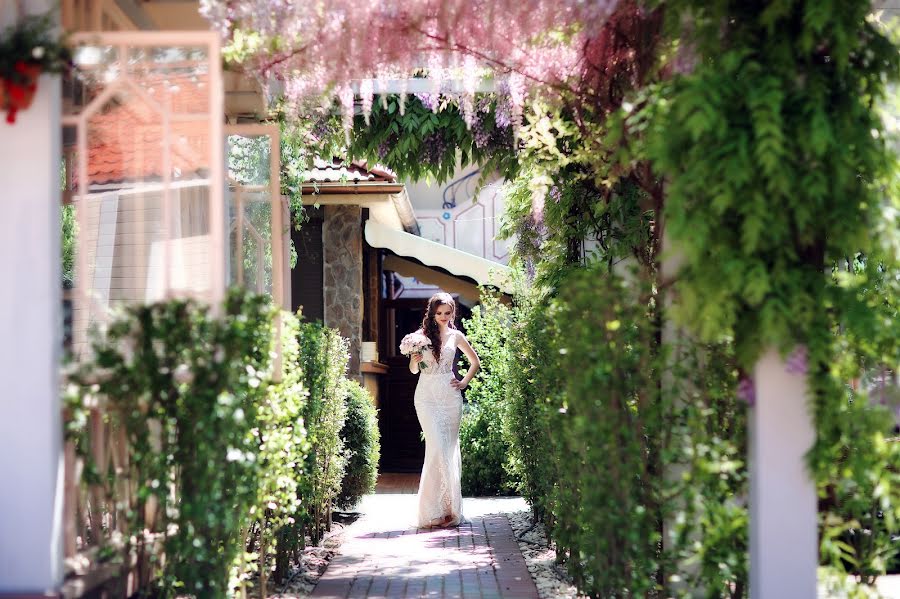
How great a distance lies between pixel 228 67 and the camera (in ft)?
22.5

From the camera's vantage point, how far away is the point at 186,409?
14.0 feet

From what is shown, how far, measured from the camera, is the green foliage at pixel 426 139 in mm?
9148

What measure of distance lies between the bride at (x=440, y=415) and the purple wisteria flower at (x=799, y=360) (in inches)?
221

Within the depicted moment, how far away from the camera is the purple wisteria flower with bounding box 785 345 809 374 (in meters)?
3.99

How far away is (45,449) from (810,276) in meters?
2.78

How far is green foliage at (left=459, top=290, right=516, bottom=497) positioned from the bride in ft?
6.00

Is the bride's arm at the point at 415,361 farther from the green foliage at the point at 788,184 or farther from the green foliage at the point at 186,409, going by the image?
the green foliage at the point at 788,184

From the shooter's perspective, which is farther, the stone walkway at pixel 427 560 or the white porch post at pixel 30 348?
the stone walkway at pixel 427 560

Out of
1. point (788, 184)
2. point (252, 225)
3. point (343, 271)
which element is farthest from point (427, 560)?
point (343, 271)

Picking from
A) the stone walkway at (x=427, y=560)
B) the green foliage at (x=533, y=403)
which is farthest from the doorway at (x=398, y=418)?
the green foliage at (x=533, y=403)

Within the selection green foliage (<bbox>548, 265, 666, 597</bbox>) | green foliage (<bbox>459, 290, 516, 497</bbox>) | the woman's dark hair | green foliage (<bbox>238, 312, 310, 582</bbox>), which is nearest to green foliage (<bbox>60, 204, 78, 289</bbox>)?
the woman's dark hair

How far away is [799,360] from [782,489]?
47 cm

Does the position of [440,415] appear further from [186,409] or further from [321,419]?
[186,409]

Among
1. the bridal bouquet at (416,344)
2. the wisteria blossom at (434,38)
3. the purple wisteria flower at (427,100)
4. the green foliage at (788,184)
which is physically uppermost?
the purple wisteria flower at (427,100)
